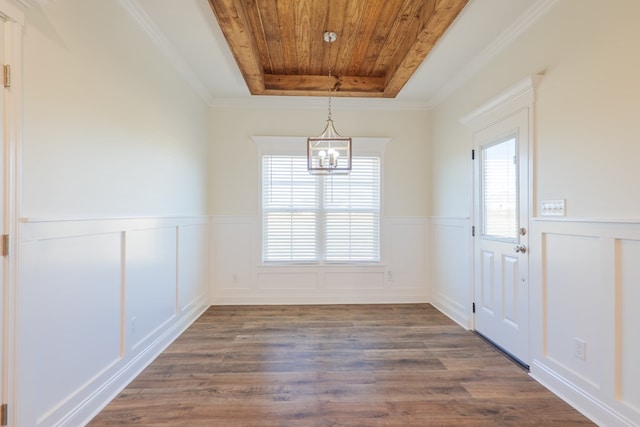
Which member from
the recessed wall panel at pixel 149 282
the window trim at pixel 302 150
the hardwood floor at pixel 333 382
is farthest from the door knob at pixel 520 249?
the recessed wall panel at pixel 149 282

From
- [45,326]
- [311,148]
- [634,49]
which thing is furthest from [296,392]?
[634,49]

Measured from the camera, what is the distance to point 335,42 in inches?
124

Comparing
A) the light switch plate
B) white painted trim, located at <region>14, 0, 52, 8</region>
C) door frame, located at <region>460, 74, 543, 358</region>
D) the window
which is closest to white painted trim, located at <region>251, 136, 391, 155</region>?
the window

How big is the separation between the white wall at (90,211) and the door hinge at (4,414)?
0.03 meters

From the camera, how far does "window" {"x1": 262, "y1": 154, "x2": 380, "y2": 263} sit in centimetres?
436

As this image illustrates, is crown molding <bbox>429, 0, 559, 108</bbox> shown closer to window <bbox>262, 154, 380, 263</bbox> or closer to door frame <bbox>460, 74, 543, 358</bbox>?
door frame <bbox>460, 74, 543, 358</bbox>

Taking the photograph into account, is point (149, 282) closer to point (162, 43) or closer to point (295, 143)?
point (162, 43)

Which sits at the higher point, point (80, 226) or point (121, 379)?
point (80, 226)

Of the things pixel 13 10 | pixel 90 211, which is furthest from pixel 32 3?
pixel 90 211

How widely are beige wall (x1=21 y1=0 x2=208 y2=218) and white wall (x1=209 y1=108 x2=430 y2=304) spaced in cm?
111

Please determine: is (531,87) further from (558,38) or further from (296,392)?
(296,392)

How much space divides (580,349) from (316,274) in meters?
2.94

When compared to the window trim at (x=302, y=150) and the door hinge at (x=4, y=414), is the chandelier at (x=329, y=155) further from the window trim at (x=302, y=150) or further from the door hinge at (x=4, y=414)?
the door hinge at (x=4, y=414)

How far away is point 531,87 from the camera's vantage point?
2451 millimetres
